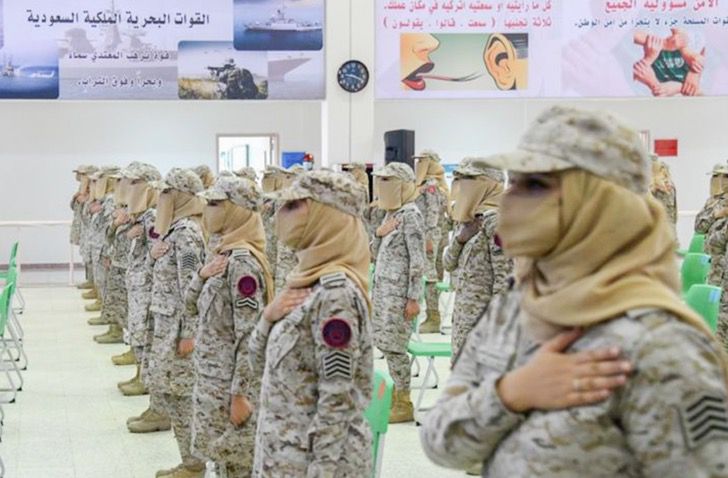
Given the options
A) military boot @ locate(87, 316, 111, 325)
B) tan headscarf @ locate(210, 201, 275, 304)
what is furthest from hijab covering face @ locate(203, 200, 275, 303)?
military boot @ locate(87, 316, 111, 325)

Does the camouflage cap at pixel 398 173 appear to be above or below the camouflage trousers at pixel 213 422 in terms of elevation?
above

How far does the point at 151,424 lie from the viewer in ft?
21.1

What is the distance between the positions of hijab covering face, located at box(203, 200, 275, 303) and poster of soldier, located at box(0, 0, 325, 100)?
7.41 m

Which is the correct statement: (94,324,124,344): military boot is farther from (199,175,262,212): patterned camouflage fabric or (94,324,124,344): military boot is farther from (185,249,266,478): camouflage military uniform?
(185,249,266,478): camouflage military uniform

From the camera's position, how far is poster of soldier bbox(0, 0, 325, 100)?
11570mm

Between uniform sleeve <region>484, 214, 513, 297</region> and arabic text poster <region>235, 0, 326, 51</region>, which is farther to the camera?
arabic text poster <region>235, 0, 326, 51</region>

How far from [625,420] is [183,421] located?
3.93m

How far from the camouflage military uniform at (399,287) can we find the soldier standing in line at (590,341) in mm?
4794

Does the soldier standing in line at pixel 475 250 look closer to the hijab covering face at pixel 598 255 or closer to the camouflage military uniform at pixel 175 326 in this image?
the camouflage military uniform at pixel 175 326

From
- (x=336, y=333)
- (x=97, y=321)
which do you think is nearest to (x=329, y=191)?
(x=336, y=333)

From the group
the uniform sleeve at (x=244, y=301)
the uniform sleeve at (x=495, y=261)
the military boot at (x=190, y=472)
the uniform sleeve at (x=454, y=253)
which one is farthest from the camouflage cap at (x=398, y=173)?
the uniform sleeve at (x=244, y=301)

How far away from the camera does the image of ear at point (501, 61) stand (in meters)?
12.0

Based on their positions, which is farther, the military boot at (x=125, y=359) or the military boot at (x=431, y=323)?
the military boot at (x=431, y=323)

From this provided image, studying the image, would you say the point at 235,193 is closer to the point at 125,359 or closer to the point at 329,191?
the point at 329,191
